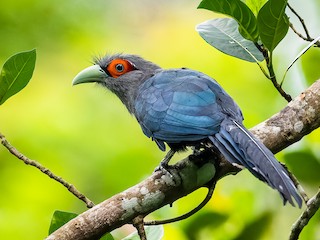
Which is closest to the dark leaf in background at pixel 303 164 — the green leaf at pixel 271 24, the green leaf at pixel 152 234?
the green leaf at pixel 271 24

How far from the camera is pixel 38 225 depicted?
530cm

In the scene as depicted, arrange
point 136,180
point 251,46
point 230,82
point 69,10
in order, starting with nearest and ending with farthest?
point 251,46, point 136,180, point 230,82, point 69,10

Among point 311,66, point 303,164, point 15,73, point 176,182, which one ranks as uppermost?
point 15,73

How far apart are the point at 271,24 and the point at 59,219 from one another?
4.34ft

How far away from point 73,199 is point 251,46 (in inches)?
97.7

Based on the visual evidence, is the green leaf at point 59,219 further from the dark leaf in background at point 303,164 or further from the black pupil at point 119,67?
the black pupil at point 119,67

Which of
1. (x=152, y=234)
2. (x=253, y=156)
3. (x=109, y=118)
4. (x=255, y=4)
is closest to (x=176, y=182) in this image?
(x=152, y=234)

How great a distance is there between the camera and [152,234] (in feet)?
Result: 10.6

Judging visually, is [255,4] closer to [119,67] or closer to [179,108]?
[179,108]

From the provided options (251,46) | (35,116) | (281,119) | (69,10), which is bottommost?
(281,119)

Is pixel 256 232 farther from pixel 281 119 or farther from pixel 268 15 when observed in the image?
pixel 268 15

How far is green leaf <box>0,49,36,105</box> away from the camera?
337 centimetres

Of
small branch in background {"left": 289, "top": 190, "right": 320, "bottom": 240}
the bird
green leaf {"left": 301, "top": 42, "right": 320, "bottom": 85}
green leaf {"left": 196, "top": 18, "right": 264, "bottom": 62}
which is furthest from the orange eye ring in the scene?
small branch in background {"left": 289, "top": 190, "right": 320, "bottom": 240}

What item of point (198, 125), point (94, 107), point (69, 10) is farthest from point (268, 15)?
point (69, 10)
